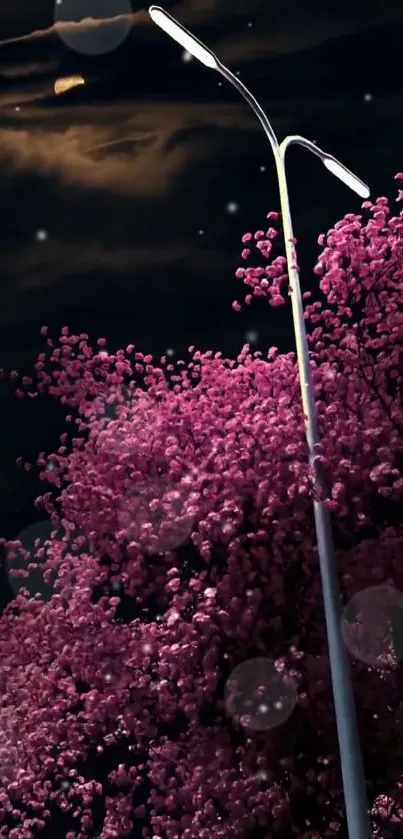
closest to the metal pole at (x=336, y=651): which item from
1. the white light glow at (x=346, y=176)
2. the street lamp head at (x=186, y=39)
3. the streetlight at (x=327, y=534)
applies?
the streetlight at (x=327, y=534)

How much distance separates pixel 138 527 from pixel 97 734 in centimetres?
287

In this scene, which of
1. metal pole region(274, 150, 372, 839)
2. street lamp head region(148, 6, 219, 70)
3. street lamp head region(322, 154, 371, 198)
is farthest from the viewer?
street lamp head region(322, 154, 371, 198)

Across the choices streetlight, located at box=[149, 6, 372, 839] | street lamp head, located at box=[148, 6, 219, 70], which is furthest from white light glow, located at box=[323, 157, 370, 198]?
street lamp head, located at box=[148, 6, 219, 70]

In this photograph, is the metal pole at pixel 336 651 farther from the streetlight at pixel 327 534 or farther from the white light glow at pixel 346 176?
the white light glow at pixel 346 176

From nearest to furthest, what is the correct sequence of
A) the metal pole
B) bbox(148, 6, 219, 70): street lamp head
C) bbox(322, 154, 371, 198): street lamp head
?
the metal pole → bbox(148, 6, 219, 70): street lamp head → bbox(322, 154, 371, 198): street lamp head

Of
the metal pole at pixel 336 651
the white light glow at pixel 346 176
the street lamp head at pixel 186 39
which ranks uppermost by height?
the street lamp head at pixel 186 39

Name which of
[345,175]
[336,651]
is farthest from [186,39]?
[336,651]

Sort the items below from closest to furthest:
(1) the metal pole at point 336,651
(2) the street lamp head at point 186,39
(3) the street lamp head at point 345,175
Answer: (1) the metal pole at point 336,651
(2) the street lamp head at point 186,39
(3) the street lamp head at point 345,175

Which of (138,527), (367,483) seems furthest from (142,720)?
(367,483)

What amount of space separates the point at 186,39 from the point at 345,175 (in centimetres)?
195

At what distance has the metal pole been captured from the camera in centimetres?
791

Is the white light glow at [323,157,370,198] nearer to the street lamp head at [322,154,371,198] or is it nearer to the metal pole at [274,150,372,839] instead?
the street lamp head at [322,154,371,198]

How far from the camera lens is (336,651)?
324 inches

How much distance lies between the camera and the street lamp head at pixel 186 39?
858 cm
